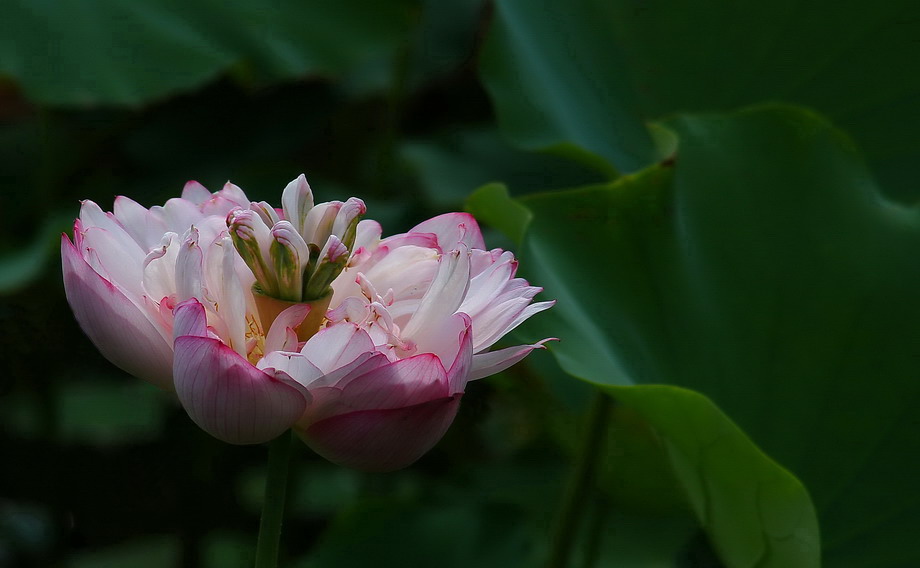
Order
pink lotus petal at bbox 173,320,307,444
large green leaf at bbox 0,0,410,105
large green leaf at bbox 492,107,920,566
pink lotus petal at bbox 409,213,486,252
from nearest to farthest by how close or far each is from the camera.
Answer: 1. pink lotus petal at bbox 173,320,307,444
2. pink lotus petal at bbox 409,213,486,252
3. large green leaf at bbox 492,107,920,566
4. large green leaf at bbox 0,0,410,105

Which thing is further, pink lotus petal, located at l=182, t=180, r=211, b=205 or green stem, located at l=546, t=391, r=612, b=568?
green stem, located at l=546, t=391, r=612, b=568

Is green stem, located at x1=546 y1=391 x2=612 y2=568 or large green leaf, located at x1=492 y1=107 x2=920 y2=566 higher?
large green leaf, located at x1=492 y1=107 x2=920 y2=566

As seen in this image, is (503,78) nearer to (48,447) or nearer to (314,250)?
(314,250)

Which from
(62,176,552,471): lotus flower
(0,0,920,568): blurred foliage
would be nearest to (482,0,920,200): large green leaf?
(0,0,920,568): blurred foliage

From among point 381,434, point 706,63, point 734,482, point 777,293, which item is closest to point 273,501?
point 381,434

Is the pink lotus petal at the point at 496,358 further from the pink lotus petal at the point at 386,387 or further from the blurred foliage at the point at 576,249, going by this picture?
the blurred foliage at the point at 576,249

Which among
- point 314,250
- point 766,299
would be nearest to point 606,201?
point 766,299

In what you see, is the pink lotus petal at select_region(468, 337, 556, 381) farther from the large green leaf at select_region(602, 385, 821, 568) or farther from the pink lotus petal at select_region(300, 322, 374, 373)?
the large green leaf at select_region(602, 385, 821, 568)
